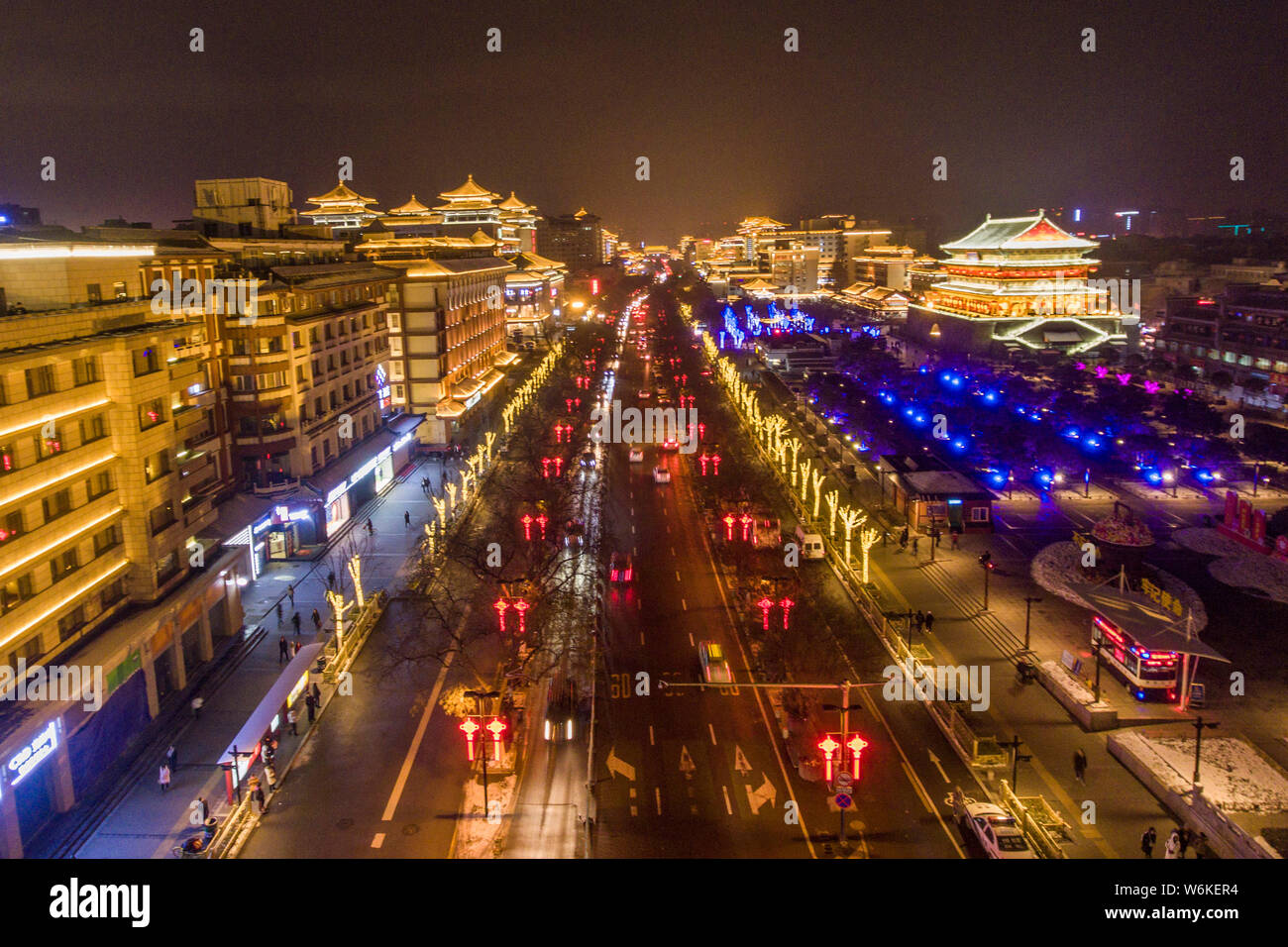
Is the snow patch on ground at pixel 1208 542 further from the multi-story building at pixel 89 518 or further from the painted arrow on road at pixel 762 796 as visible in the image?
the multi-story building at pixel 89 518

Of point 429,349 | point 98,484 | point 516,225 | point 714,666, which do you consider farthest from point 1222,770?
point 516,225

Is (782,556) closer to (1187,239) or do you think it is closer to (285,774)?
(285,774)

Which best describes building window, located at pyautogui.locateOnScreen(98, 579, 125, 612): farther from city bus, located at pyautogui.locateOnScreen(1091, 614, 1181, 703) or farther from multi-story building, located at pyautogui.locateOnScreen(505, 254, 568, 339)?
multi-story building, located at pyautogui.locateOnScreen(505, 254, 568, 339)

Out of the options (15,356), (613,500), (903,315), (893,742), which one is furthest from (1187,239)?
(15,356)

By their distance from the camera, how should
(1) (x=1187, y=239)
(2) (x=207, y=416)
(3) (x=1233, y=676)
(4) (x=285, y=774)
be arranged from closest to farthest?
(4) (x=285, y=774) → (3) (x=1233, y=676) → (2) (x=207, y=416) → (1) (x=1187, y=239)

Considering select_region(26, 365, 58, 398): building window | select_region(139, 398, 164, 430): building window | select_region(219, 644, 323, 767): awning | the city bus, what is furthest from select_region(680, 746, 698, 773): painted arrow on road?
select_region(26, 365, 58, 398): building window

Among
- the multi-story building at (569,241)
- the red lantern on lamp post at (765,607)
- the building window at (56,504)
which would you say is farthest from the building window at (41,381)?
the multi-story building at (569,241)
